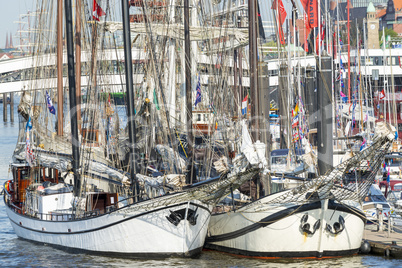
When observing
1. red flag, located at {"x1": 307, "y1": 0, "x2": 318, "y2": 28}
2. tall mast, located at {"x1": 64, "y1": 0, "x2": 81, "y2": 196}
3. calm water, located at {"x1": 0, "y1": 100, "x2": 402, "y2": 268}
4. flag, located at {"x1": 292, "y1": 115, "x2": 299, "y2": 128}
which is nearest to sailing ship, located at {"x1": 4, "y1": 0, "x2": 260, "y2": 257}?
tall mast, located at {"x1": 64, "y1": 0, "x2": 81, "y2": 196}

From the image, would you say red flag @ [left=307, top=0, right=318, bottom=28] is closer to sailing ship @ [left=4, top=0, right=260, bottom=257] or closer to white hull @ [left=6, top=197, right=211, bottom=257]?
sailing ship @ [left=4, top=0, right=260, bottom=257]

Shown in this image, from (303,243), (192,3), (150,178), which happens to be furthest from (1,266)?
(192,3)

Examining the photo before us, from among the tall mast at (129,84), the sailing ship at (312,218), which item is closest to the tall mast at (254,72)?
the sailing ship at (312,218)

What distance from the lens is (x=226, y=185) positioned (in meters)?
27.0

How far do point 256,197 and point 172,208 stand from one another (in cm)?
405

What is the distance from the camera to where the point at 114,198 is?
30.6 m

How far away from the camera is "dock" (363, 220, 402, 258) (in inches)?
1110

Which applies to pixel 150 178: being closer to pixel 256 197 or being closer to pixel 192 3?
pixel 256 197

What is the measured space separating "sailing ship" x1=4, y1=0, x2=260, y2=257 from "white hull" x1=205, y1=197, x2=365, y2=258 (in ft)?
5.01

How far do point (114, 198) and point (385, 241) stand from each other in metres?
11.8

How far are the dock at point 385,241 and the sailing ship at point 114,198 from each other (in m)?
6.49

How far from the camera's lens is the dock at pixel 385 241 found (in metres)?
28.2

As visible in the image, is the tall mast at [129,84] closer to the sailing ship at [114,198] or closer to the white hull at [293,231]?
the sailing ship at [114,198]

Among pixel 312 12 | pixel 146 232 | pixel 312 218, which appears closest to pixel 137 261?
pixel 146 232
